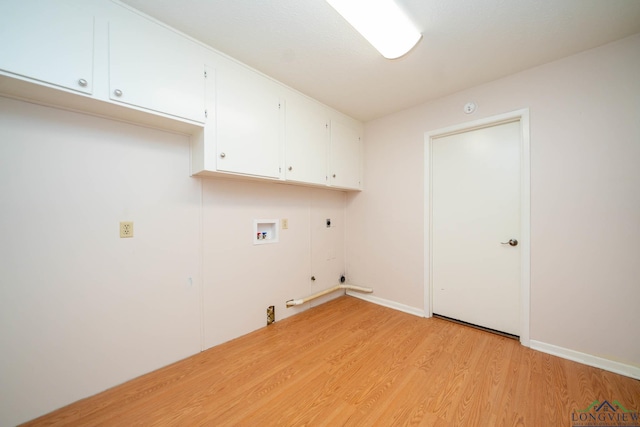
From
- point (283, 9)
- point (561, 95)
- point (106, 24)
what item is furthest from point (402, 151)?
point (106, 24)

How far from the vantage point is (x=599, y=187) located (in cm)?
180

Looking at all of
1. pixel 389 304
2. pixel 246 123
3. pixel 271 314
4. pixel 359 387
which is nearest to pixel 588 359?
pixel 389 304

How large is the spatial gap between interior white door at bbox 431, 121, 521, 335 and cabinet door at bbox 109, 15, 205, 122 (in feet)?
8.12

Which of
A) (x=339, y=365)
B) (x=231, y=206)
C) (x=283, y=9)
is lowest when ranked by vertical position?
(x=339, y=365)

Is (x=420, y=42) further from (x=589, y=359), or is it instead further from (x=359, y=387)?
(x=589, y=359)

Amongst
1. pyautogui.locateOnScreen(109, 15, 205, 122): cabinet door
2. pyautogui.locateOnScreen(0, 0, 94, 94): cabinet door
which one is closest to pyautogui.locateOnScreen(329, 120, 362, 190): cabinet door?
pyautogui.locateOnScreen(109, 15, 205, 122): cabinet door

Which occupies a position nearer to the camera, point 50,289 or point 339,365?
point 50,289

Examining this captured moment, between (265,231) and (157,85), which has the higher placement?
(157,85)

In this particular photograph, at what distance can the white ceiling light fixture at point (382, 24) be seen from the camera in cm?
139

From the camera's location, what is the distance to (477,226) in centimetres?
242

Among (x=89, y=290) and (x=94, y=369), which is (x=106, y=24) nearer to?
(x=89, y=290)

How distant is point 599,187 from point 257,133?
2794 millimetres

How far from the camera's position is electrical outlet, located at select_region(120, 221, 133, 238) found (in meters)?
1.64

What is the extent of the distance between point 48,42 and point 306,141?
184 cm
